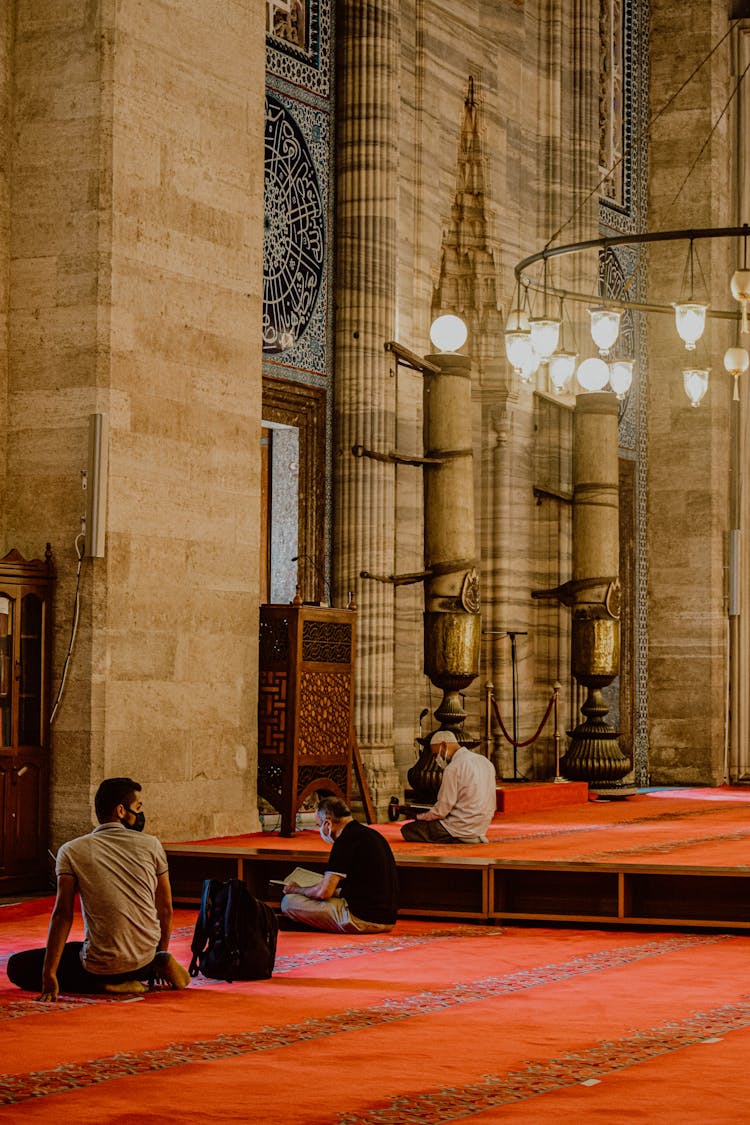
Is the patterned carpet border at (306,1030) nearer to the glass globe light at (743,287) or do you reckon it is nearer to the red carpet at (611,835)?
the red carpet at (611,835)

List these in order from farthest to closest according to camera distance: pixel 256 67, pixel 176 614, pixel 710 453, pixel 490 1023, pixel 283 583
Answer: pixel 710 453 < pixel 283 583 < pixel 256 67 < pixel 176 614 < pixel 490 1023

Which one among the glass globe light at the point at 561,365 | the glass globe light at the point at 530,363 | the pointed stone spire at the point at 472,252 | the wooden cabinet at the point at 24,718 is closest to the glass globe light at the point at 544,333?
the glass globe light at the point at 530,363

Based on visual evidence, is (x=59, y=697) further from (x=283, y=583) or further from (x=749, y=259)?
(x=749, y=259)

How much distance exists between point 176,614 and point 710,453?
27.3ft

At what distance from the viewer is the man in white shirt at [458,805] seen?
9688 mm

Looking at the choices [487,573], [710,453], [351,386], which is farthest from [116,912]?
[710,453]

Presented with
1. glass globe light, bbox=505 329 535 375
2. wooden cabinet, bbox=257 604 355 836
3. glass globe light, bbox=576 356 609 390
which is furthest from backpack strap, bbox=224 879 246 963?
glass globe light, bbox=576 356 609 390

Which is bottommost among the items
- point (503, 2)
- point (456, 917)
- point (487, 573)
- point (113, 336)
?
point (456, 917)

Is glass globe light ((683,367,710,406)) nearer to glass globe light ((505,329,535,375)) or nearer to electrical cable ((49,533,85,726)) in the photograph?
glass globe light ((505,329,535,375))

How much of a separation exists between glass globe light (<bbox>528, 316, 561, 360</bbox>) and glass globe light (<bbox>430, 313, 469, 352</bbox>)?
833mm

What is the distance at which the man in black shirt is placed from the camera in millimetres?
7348

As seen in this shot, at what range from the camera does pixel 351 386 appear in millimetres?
12273

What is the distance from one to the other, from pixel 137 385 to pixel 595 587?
5751 mm

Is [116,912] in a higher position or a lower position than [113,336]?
lower
